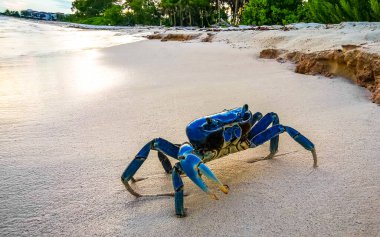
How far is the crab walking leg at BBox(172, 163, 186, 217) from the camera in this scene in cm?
176

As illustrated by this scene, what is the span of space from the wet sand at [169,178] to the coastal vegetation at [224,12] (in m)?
8.91

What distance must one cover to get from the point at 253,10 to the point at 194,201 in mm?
20639

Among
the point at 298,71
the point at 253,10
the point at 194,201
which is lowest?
the point at 194,201

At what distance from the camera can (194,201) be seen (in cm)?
194

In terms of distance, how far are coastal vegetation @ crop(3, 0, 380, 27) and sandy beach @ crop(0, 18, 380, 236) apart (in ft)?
29.1

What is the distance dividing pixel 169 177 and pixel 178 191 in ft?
1.58

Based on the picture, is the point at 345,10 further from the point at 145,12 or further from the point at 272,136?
the point at 145,12

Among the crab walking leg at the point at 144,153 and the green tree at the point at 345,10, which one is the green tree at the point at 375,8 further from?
the crab walking leg at the point at 144,153

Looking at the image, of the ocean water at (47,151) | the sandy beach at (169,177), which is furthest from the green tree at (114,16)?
the sandy beach at (169,177)

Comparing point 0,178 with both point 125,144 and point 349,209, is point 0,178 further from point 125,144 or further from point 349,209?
point 349,209

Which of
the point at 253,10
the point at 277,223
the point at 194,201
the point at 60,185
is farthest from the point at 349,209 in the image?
the point at 253,10

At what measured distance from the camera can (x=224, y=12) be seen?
45125mm

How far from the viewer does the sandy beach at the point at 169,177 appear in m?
1.74

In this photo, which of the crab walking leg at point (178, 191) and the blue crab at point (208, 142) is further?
the blue crab at point (208, 142)
